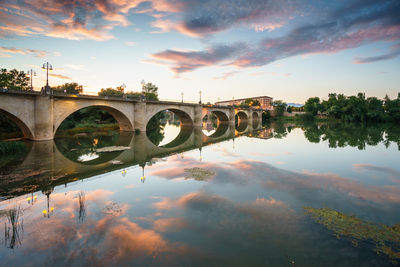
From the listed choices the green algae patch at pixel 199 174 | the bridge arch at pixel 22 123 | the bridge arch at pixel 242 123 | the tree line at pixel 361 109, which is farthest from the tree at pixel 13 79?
the tree line at pixel 361 109

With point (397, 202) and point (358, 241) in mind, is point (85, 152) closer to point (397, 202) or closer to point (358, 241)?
point (358, 241)

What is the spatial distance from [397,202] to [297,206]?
14.5ft

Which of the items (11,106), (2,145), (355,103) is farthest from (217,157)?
(355,103)

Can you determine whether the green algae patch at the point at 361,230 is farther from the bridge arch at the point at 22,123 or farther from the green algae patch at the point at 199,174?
the bridge arch at the point at 22,123

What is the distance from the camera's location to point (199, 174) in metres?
12.0

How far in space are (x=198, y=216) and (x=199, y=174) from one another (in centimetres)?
509

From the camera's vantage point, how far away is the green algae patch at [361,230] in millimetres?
5238

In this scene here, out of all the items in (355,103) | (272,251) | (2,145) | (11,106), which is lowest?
(272,251)

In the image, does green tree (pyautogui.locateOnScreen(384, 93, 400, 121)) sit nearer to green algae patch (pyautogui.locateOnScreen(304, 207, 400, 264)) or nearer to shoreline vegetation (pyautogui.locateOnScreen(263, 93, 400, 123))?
shoreline vegetation (pyautogui.locateOnScreen(263, 93, 400, 123))

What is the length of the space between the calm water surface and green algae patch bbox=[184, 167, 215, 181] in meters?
0.06

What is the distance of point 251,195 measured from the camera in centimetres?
880

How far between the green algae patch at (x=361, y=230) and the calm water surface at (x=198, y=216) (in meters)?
0.03

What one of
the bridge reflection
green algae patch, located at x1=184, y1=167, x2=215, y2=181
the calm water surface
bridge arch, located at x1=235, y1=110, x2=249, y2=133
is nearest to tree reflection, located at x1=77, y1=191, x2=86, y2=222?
the calm water surface

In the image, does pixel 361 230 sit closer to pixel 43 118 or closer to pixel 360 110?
pixel 43 118
